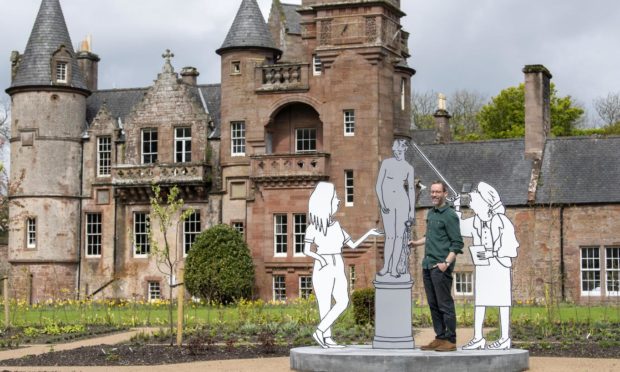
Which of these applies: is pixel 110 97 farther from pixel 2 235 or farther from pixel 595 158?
pixel 595 158

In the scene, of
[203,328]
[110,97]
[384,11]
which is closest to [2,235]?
[110,97]

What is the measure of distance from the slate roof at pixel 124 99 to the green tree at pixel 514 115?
24.3 meters

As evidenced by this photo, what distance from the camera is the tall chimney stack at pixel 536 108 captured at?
148 ft

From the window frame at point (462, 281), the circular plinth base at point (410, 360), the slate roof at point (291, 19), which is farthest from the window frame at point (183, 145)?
the circular plinth base at point (410, 360)

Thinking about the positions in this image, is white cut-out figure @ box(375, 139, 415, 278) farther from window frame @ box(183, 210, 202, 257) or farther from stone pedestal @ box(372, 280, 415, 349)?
window frame @ box(183, 210, 202, 257)

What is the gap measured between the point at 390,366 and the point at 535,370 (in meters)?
2.47

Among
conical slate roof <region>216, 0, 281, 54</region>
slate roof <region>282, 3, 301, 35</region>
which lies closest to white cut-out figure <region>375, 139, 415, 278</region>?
conical slate roof <region>216, 0, 281, 54</region>

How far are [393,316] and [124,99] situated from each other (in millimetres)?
35643

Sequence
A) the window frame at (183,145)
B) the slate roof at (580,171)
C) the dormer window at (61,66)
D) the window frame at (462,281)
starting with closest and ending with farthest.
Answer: the slate roof at (580,171), the window frame at (462,281), the window frame at (183,145), the dormer window at (61,66)

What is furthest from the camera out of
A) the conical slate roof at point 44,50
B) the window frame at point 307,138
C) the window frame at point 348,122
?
the conical slate roof at point 44,50

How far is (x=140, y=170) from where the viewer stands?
158 ft

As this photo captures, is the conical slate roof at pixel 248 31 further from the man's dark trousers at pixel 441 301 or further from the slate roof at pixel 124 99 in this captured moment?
the man's dark trousers at pixel 441 301

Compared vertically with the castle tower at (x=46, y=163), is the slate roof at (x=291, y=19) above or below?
above

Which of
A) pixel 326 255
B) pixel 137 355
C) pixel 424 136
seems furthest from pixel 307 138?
pixel 326 255
